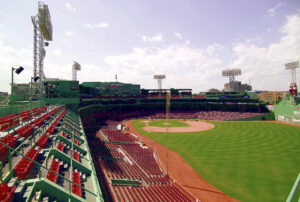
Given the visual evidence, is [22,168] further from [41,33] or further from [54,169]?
[41,33]

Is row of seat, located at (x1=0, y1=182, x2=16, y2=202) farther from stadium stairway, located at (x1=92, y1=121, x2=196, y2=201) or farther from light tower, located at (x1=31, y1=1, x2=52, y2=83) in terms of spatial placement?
light tower, located at (x1=31, y1=1, x2=52, y2=83)

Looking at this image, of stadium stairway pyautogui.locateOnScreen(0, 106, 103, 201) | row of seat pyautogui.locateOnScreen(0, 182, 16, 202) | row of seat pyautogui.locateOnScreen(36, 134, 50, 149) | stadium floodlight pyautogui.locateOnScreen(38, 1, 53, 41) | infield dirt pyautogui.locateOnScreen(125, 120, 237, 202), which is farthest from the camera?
stadium floodlight pyautogui.locateOnScreen(38, 1, 53, 41)

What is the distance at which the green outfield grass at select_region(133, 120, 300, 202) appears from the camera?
17391mm

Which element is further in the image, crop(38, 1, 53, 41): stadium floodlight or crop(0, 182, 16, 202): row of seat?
crop(38, 1, 53, 41): stadium floodlight

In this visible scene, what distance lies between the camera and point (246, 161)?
23.8 metres

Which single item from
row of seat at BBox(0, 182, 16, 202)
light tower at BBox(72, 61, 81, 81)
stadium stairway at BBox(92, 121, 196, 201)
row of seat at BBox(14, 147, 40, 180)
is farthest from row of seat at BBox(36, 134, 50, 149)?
light tower at BBox(72, 61, 81, 81)

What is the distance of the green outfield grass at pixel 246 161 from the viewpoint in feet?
57.1

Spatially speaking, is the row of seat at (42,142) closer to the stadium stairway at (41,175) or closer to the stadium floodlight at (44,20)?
the stadium stairway at (41,175)

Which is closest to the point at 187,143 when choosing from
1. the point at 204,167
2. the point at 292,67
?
the point at 204,167

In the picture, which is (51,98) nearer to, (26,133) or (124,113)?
(124,113)

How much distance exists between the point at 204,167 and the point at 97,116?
46815 millimetres

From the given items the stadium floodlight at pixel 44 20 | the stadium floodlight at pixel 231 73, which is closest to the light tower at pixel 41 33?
the stadium floodlight at pixel 44 20

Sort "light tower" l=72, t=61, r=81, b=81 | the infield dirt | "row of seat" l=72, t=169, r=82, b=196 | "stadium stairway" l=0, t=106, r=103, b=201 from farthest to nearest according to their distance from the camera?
"light tower" l=72, t=61, r=81, b=81 → the infield dirt → "row of seat" l=72, t=169, r=82, b=196 → "stadium stairway" l=0, t=106, r=103, b=201

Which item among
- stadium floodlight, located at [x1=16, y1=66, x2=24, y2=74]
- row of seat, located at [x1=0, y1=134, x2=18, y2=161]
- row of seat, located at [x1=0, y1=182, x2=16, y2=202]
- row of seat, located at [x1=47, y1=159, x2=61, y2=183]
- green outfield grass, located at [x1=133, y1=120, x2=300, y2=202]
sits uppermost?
stadium floodlight, located at [x1=16, y1=66, x2=24, y2=74]
